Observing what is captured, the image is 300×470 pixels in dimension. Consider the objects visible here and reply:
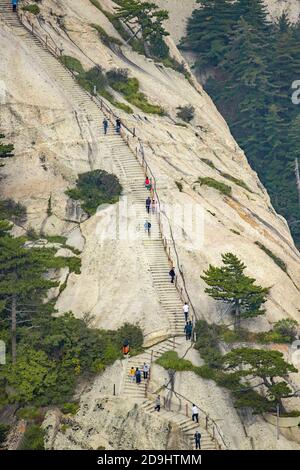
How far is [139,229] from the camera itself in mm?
60906

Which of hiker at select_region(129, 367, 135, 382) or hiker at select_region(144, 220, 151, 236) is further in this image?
hiker at select_region(144, 220, 151, 236)

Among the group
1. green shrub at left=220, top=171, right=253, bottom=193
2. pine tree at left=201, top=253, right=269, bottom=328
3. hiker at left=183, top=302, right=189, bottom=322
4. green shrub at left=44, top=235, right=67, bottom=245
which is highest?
green shrub at left=220, top=171, right=253, bottom=193

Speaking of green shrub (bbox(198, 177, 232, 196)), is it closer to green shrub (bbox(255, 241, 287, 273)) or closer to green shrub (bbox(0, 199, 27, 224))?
green shrub (bbox(255, 241, 287, 273))

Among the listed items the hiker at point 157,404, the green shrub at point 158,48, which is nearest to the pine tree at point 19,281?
the hiker at point 157,404

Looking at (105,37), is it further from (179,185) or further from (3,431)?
(3,431)

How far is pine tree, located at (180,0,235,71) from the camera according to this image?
335ft

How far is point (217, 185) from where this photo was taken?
67.0 meters

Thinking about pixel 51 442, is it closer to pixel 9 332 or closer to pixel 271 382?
pixel 9 332

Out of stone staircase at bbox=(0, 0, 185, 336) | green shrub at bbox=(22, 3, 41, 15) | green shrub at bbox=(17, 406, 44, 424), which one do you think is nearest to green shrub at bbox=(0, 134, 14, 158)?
stone staircase at bbox=(0, 0, 185, 336)

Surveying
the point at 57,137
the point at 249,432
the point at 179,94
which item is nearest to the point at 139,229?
the point at 57,137

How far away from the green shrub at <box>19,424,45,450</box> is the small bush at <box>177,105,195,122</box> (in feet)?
118

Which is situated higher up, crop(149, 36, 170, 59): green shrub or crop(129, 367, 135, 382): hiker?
crop(149, 36, 170, 59): green shrub

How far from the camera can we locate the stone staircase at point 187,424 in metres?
47.2
